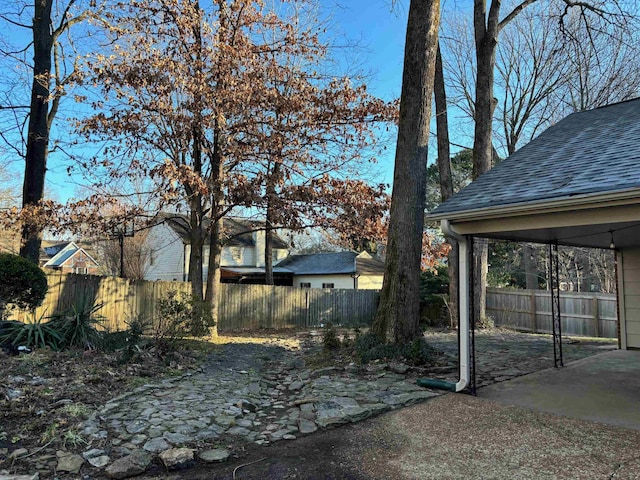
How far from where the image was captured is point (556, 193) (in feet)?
15.4

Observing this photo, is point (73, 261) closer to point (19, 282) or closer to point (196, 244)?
point (196, 244)

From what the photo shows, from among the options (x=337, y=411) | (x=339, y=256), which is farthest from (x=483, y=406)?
(x=339, y=256)

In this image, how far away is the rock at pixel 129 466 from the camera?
3414 mm

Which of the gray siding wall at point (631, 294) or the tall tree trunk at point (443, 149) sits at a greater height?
the tall tree trunk at point (443, 149)

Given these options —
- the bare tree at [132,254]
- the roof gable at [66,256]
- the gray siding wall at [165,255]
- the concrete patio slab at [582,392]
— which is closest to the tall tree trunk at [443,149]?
the concrete patio slab at [582,392]

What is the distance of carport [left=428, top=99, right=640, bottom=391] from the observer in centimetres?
440

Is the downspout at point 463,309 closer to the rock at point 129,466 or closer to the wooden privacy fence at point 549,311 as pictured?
the rock at point 129,466

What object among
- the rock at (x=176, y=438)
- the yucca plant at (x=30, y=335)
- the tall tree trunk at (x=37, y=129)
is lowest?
the rock at (x=176, y=438)

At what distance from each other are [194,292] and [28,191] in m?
4.56

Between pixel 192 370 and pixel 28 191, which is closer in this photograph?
pixel 192 370

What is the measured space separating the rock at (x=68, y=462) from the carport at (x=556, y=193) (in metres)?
4.14

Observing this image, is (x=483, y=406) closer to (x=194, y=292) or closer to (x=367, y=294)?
(x=194, y=292)

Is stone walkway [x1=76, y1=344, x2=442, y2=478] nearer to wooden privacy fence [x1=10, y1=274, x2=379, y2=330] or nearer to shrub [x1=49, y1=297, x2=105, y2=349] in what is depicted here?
shrub [x1=49, y1=297, x2=105, y2=349]

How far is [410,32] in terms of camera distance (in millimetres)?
8070
